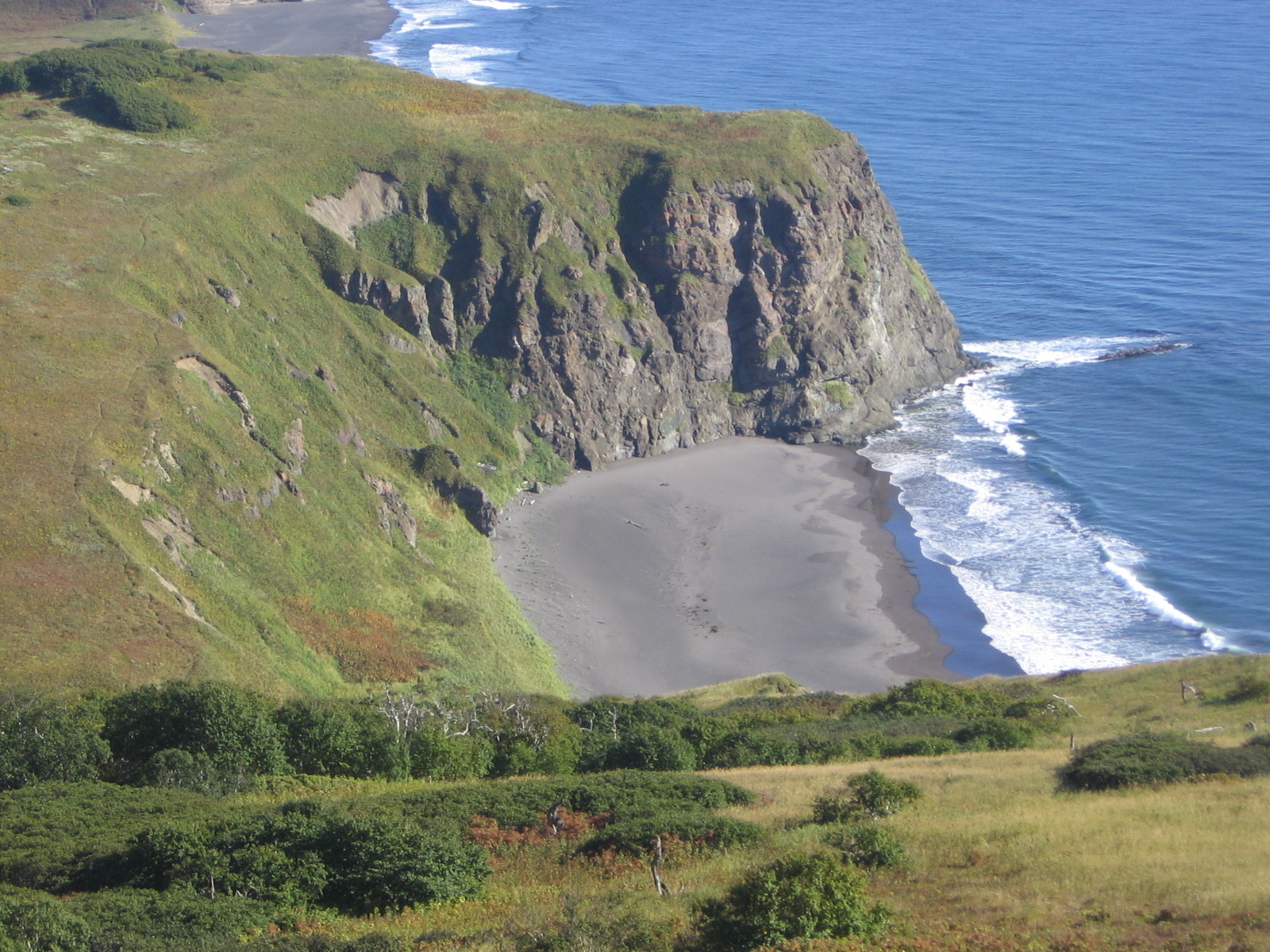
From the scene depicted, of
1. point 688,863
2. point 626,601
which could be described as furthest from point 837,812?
point 626,601

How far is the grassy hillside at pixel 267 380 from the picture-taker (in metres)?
48.8

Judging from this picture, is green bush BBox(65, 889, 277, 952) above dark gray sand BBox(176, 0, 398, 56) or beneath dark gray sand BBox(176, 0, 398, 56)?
beneath

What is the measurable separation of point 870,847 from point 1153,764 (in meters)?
11.2

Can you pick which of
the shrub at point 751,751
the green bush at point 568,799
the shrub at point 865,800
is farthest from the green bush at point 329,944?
the shrub at point 751,751

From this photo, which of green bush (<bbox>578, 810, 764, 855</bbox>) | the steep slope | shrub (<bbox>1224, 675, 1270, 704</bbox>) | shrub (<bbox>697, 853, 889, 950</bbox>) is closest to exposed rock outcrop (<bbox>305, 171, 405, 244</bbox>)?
the steep slope

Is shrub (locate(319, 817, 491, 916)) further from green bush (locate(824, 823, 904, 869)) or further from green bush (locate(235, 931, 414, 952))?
green bush (locate(824, 823, 904, 869))

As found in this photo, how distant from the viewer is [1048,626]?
68.3 metres

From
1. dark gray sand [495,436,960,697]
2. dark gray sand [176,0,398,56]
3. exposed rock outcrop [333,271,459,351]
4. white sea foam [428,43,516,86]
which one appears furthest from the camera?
dark gray sand [176,0,398,56]

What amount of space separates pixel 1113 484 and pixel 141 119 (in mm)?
75161

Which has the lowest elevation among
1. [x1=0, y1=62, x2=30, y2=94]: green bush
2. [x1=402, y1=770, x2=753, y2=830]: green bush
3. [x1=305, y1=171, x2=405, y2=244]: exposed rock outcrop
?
[x1=402, y1=770, x2=753, y2=830]: green bush

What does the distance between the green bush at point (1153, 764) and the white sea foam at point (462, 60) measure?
147189 mm

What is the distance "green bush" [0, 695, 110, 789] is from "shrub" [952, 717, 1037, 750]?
28.3 meters

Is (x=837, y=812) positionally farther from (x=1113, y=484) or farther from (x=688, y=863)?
(x=1113, y=484)

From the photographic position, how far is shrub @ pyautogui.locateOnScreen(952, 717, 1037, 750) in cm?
4119
